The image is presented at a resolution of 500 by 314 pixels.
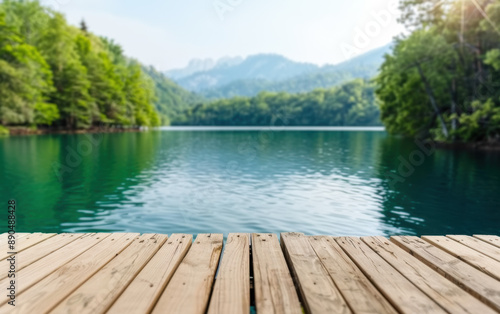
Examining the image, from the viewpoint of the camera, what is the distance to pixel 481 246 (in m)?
4.32

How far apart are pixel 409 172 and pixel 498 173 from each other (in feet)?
16.2

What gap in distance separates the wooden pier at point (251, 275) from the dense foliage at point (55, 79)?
5504 cm

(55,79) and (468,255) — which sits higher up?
(55,79)

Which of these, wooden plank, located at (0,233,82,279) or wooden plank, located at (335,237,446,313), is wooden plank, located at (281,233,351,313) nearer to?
wooden plank, located at (335,237,446,313)

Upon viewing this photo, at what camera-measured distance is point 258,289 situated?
2.90m

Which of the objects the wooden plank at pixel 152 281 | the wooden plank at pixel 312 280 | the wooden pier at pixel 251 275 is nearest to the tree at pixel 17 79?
the wooden pier at pixel 251 275

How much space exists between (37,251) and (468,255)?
185 inches

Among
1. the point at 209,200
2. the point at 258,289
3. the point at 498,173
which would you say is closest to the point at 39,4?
the point at 209,200

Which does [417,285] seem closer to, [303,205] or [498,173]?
[303,205]

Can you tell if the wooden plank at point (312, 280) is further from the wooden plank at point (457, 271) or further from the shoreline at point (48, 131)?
the shoreline at point (48, 131)

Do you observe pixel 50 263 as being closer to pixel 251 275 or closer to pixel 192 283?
pixel 192 283

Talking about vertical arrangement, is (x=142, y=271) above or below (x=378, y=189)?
above

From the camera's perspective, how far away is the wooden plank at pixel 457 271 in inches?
113

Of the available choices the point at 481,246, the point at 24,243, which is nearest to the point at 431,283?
the point at 481,246
